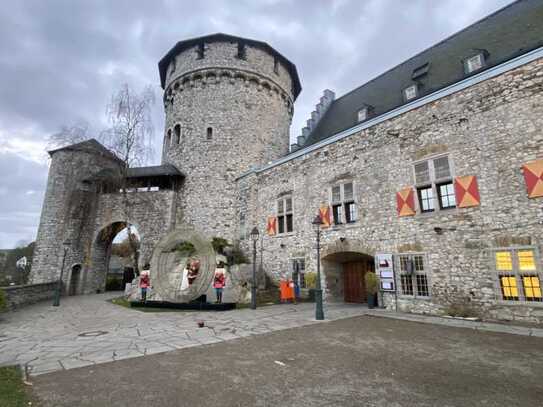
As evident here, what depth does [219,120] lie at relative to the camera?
717 inches

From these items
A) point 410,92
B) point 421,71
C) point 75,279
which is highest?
point 421,71

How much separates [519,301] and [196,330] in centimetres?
772

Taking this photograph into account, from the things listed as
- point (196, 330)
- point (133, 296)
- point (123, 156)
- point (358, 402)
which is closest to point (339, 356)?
point (358, 402)

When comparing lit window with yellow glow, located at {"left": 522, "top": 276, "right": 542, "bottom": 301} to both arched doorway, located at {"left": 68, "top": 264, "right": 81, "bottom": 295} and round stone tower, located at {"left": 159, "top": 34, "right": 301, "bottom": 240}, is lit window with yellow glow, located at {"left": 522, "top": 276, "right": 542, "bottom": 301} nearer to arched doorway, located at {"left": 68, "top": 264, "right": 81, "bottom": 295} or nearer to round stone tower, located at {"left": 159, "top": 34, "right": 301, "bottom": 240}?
round stone tower, located at {"left": 159, "top": 34, "right": 301, "bottom": 240}

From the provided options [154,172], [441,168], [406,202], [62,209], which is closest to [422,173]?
[441,168]

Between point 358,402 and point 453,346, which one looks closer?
point 358,402

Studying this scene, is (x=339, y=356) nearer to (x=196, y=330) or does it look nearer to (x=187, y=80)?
(x=196, y=330)

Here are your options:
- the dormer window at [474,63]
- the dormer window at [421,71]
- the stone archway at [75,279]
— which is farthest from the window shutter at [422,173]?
the stone archway at [75,279]

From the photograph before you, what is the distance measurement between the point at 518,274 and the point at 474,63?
6.70m

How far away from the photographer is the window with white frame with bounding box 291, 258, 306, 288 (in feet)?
39.9

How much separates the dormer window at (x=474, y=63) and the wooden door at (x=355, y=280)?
7448 mm

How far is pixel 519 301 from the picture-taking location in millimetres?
6707

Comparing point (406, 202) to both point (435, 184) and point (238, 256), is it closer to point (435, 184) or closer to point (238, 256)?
point (435, 184)

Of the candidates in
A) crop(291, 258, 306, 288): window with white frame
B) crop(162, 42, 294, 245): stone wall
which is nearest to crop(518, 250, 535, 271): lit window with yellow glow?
crop(291, 258, 306, 288): window with white frame
